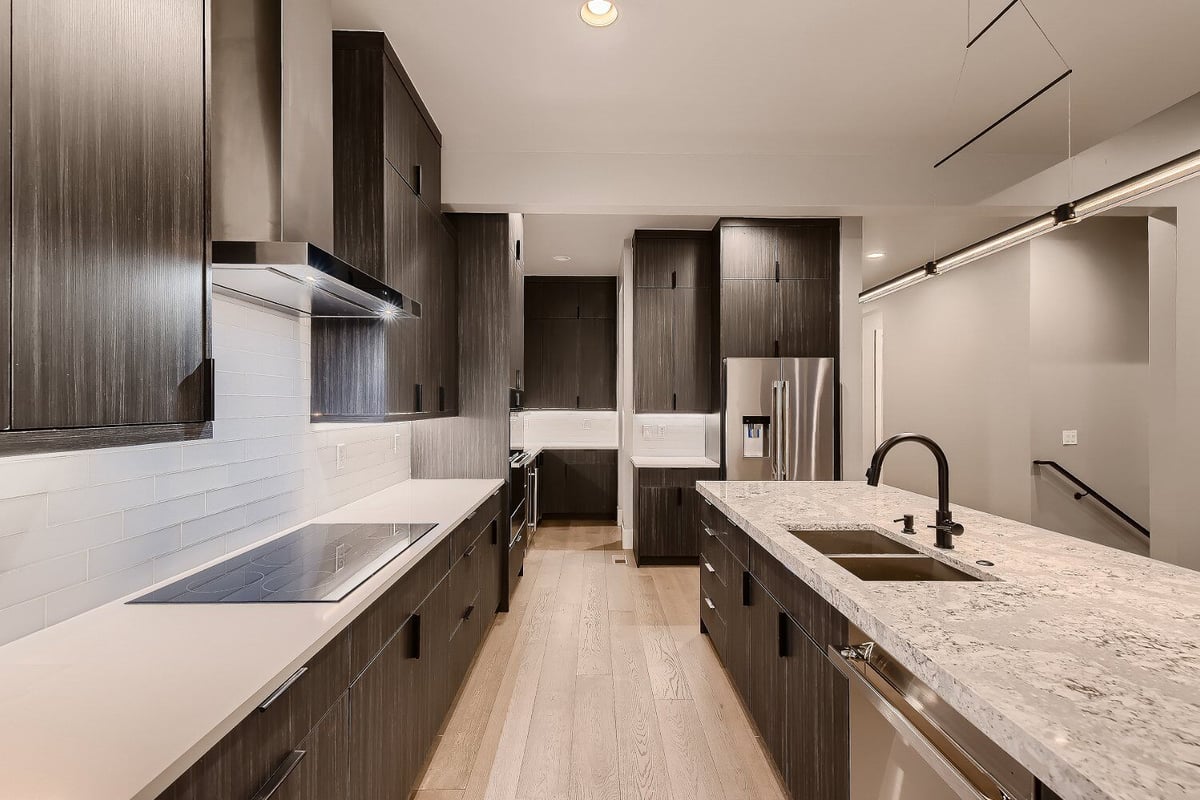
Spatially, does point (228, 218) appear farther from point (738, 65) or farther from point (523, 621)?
point (523, 621)

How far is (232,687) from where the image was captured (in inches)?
37.9

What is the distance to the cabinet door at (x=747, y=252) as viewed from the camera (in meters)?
4.36

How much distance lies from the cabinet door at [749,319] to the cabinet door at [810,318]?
0.10m

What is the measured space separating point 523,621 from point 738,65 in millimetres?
3226

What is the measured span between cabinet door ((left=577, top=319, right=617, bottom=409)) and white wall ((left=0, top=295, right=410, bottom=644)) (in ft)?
13.2

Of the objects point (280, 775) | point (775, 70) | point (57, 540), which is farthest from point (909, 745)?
point (775, 70)

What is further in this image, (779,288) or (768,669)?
(779,288)

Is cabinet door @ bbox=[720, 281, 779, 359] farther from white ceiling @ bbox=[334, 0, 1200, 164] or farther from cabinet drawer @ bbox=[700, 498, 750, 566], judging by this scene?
cabinet drawer @ bbox=[700, 498, 750, 566]

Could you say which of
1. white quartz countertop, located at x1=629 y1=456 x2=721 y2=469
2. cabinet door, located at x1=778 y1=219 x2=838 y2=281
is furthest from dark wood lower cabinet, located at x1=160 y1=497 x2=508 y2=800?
cabinet door, located at x1=778 y1=219 x2=838 y2=281

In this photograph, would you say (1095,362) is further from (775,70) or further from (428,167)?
(428,167)

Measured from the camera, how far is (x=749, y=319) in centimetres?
439

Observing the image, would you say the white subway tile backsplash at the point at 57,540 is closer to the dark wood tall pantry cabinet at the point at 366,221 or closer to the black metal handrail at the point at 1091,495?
the dark wood tall pantry cabinet at the point at 366,221

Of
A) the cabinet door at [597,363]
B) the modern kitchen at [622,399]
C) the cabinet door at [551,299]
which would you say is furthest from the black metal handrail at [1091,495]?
the cabinet door at [551,299]

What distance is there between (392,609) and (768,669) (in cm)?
130
